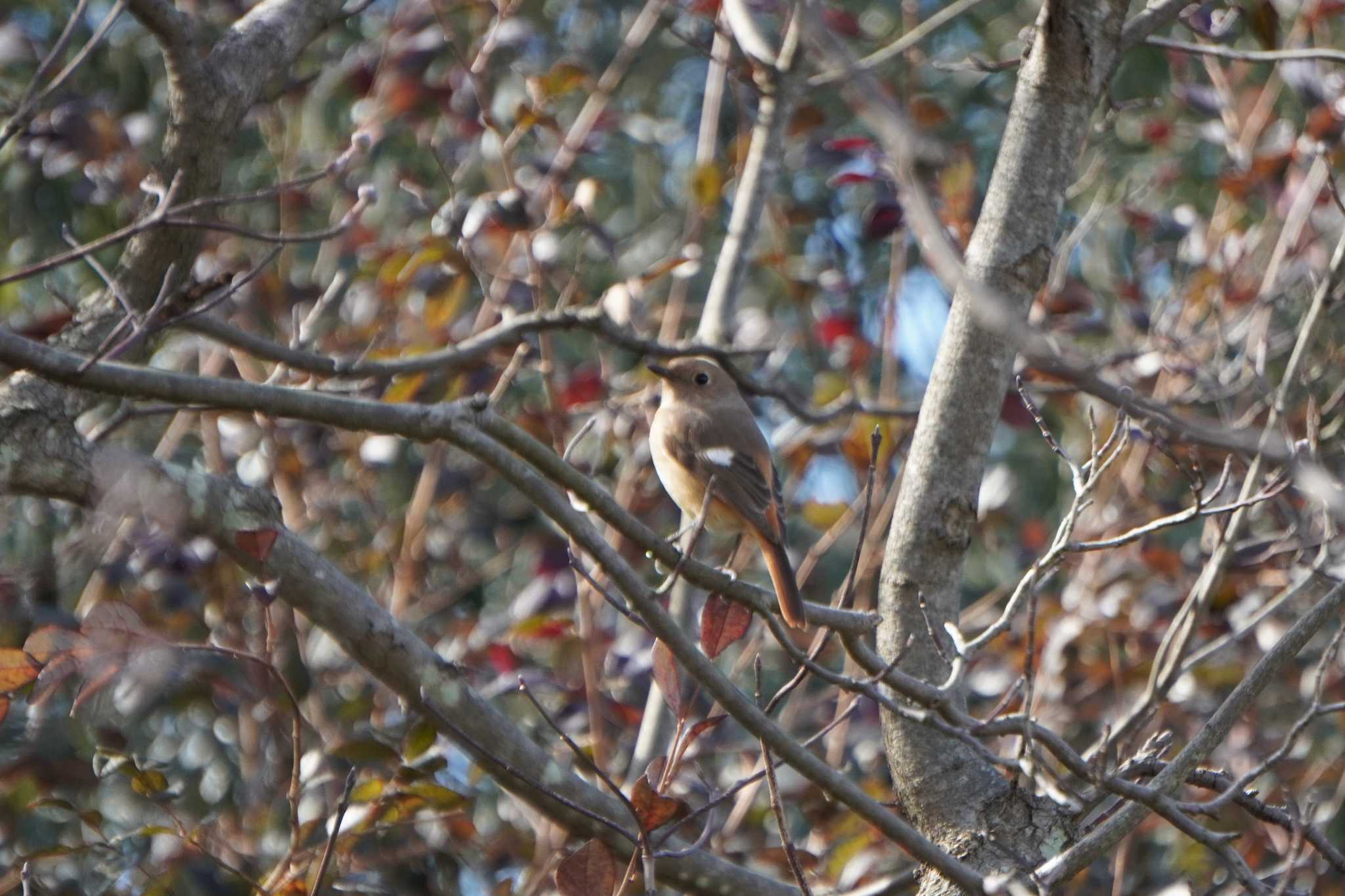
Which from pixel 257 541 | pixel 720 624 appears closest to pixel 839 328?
pixel 720 624

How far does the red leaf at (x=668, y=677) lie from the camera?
2.49 metres

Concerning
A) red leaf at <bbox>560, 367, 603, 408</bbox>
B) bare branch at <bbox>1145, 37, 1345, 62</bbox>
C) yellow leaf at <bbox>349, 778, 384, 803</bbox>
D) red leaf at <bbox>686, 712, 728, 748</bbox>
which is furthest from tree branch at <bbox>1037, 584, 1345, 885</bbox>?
red leaf at <bbox>560, 367, 603, 408</bbox>

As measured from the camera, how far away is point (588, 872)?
7.66ft

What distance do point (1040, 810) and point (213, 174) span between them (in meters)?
2.06

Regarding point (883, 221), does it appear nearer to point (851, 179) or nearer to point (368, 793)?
point (851, 179)

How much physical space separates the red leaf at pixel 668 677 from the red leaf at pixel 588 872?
0.26m

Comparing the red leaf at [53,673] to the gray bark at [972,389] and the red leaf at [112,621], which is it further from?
the gray bark at [972,389]

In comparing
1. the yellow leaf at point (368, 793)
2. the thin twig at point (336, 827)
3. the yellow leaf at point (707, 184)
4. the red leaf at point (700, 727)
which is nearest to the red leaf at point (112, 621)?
the thin twig at point (336, 827)

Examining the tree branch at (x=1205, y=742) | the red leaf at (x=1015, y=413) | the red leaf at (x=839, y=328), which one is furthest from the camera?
the red leaf at (x=839, y=328)

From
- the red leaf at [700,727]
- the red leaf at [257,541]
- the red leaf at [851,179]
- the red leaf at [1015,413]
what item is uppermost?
the red leaf at [851,179]

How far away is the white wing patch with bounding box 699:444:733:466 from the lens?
4375 millimetres

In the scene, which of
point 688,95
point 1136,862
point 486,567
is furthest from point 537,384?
point 1136,862

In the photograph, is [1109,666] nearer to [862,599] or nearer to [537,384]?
[862,599]

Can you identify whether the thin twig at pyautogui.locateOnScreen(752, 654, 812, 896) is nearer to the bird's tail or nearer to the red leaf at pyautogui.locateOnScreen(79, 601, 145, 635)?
the bird's tail
